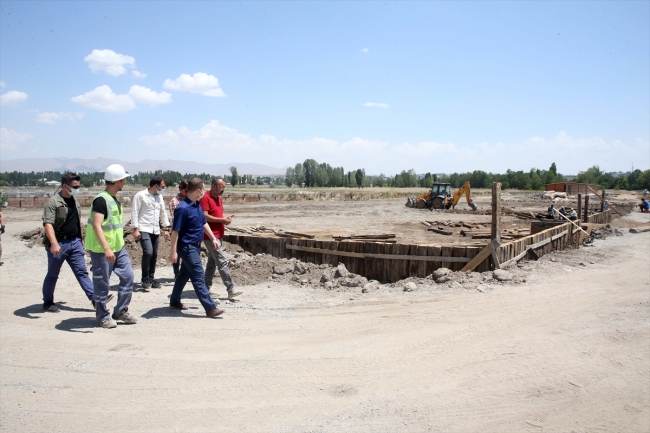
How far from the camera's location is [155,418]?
382 centimetres

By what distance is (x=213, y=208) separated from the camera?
24.0 feet

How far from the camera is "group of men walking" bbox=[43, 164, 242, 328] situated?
223 inches

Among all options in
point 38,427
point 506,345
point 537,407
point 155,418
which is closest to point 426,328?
point 506,345

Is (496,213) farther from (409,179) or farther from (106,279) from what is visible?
(409,179)

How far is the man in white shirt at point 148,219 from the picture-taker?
7.80 m

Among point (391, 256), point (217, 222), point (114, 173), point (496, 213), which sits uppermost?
point (114, 173)

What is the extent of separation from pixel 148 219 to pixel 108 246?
Answer: 2.43 m

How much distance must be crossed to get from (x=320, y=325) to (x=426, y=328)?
4.68 feet

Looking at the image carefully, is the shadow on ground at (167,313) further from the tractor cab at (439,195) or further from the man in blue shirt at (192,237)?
the tractor cab at (439,195)

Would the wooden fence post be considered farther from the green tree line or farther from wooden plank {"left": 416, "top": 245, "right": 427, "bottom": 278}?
the green tree line

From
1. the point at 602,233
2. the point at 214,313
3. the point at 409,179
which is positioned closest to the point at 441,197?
the point at 602,233

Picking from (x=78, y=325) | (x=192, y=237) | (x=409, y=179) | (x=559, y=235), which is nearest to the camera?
(x=78, y=325)

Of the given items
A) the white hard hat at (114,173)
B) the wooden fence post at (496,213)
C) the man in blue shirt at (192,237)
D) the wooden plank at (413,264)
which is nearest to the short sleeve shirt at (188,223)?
the man in blue shirt at (192,237)

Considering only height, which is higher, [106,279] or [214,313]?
[106,279]
